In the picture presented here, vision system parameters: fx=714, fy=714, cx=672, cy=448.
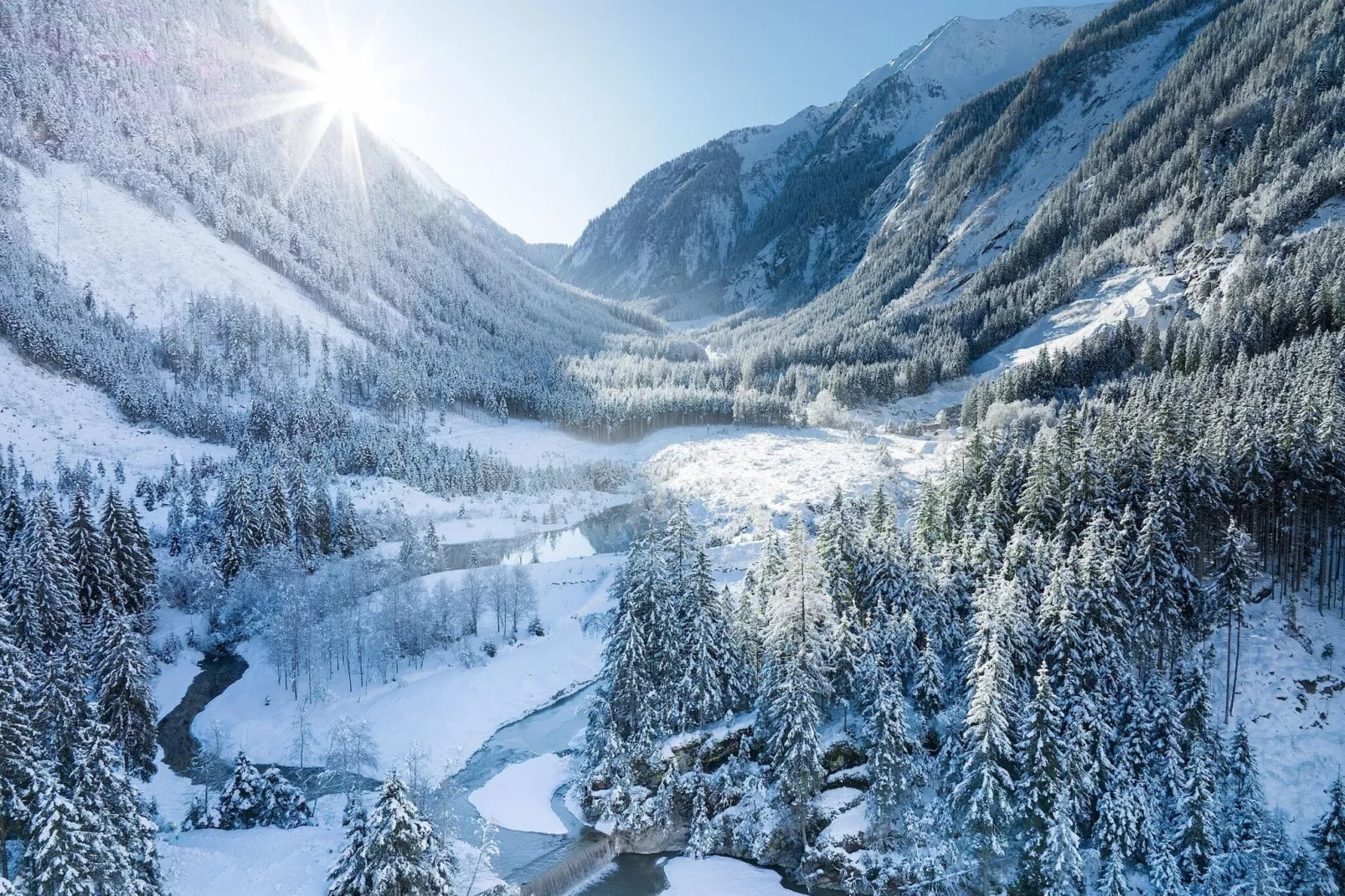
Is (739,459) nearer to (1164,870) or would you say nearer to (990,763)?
(990,763)

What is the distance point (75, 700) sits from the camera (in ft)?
143

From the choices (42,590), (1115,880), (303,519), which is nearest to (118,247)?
(303,519)

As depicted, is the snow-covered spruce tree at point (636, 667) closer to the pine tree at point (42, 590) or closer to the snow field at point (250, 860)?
the snow field at point (250, 860)

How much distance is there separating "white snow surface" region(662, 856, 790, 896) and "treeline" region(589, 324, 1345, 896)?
1316 millimetres

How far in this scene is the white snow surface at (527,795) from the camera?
51281 mm

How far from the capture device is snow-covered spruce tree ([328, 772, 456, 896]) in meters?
31.5

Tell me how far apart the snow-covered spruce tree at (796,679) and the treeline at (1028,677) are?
0.60 feet

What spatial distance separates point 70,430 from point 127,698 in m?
99.2

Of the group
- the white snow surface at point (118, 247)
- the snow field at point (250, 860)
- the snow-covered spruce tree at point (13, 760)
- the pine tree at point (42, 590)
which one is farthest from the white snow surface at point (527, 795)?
the white snow surface at point (118, 247)

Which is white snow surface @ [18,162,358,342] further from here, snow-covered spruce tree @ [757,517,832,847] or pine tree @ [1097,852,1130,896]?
pine tree @ [1097,852,1130,896]

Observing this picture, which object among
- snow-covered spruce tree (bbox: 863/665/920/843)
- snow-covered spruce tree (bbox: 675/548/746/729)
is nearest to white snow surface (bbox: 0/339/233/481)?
snow-covered spruce tree (bbox: 675/548/746/729)

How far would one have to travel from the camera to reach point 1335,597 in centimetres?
5178

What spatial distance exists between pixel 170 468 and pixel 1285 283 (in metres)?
178

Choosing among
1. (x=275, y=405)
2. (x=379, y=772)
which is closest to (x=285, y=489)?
(x=379, y=772)
